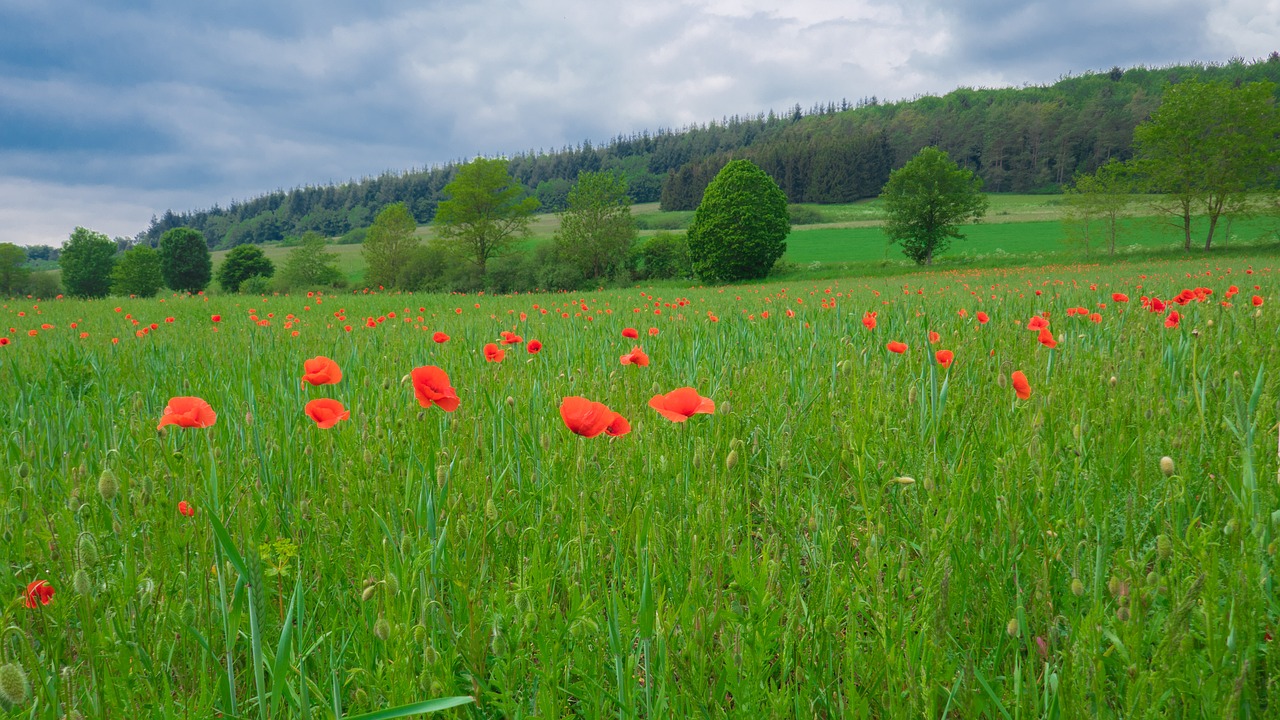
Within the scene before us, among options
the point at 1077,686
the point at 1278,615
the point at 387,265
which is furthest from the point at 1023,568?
the point at 387,265

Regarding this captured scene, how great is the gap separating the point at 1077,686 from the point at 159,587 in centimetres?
168

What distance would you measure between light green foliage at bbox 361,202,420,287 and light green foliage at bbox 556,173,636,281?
42.7ft

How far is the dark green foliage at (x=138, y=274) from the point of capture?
186 feet

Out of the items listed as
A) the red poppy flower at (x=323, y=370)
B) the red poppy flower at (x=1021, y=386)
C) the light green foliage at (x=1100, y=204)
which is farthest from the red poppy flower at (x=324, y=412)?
the light green foliage at (x=1100, y=204)

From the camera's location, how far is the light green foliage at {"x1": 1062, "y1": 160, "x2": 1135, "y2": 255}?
38.9m

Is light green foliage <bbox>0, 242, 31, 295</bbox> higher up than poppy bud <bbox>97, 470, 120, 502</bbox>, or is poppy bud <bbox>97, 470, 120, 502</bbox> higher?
light green foliage <bbox>0, 242, 31, 295</bbox>

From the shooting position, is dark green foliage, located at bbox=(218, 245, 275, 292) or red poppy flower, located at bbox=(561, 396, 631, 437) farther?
dark green foliage, located at bbox=(218, 245, 275, 292)

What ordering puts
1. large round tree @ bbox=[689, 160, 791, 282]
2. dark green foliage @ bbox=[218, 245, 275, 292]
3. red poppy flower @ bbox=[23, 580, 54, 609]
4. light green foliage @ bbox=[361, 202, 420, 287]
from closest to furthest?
red poppy flower @ bbox=[23, 580, 54, 609] → large round tree @ bbox=[689, 160, 791, 282] → light green foliage @ bbox=[361, 202, 420, 287] → dark green foliage @ bbox=[218, 245, 275, 292]

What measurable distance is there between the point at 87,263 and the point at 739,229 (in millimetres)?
62020

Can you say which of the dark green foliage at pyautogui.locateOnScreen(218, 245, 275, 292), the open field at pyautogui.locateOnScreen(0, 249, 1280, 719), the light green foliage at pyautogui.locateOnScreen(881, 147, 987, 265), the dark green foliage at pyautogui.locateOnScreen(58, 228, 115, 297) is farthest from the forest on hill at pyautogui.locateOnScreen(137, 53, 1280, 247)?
the open field at pyautogui.locateOnScreen(0, 249, 1280, 719)

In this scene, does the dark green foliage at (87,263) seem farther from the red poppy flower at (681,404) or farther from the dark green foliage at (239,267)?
the red poppy flower at (681,404)

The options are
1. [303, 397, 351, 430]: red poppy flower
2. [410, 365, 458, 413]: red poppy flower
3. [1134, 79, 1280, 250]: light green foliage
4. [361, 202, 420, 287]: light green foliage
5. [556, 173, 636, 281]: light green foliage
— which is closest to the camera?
[303, 397, 351, 430]: red poppy flower

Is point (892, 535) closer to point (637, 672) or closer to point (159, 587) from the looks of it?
point (637, 672)

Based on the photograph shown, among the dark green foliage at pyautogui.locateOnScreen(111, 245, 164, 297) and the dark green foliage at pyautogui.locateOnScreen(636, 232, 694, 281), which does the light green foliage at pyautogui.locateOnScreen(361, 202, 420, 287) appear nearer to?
the dark green foliage at pyautogui.locateOnScreen(636, 232, 694, 281)
